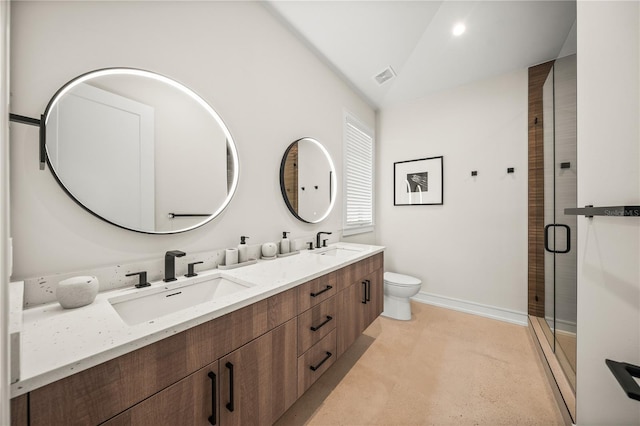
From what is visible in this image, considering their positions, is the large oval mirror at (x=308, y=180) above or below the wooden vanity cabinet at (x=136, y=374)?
above

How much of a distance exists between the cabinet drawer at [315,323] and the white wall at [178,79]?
680 millimetres

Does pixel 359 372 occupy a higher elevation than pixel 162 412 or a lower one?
lower

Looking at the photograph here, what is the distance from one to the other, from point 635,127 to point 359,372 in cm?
187

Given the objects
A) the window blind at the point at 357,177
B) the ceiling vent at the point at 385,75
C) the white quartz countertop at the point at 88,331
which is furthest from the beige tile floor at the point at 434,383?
the ceiling vent at the point at 385,75

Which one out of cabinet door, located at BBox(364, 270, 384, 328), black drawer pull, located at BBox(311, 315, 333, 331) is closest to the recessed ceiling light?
cabinet door, located at BBox(364, 270, 384, 328)

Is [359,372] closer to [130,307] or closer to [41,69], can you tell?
[130,307]

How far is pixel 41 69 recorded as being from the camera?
881 millimetres

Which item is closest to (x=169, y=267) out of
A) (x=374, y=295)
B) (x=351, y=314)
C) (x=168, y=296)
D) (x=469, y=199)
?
(x=168, y=296)

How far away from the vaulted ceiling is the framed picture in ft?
3.19

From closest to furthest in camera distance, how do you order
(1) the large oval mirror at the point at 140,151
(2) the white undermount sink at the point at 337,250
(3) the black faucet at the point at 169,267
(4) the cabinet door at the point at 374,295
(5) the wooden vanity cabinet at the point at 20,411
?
(5) the wooden vanity cabinet at the point at 20,411, (1) the large oval mirror at the point at 140,151, (3) the black faucet at the point at 169,267, (4) the cabinet door at the point at 374,295, (2) the white undermount sink at the point at 337,250

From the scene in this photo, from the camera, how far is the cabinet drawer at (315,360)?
1189 millimetres

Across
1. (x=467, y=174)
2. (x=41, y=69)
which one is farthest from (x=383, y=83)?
(x=41, y=69)

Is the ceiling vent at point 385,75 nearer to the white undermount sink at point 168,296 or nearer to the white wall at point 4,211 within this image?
the white undermount sink at point 168,296

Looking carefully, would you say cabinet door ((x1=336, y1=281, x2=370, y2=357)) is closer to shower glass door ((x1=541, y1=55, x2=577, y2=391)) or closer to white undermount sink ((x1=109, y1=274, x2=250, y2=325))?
white undermount sink ((x1=109, y1=274, x2=250, y2=325))
